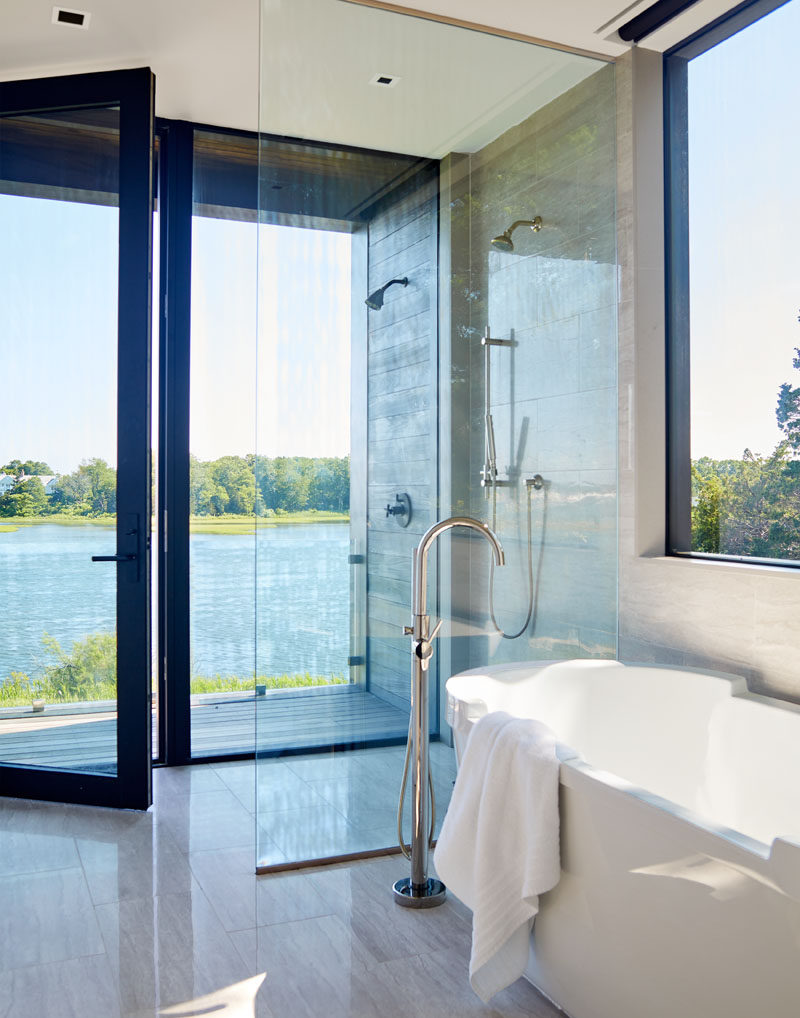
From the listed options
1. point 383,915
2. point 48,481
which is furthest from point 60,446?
point 383,915

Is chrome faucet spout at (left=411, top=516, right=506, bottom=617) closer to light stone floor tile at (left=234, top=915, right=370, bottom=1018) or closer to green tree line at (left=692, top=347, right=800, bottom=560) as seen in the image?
green tree line at (left=692, top=347, right=800, bottom=560)

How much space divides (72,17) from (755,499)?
2.71 meters

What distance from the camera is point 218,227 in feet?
12.7

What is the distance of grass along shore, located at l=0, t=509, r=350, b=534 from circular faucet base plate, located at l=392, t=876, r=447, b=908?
1.10 meters

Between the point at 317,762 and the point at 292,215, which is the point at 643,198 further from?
the point at 317,762

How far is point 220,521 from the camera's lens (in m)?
3.89

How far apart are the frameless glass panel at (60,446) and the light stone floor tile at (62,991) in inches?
47.4

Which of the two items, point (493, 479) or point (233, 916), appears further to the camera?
point (493, 479)

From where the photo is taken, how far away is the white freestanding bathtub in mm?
1421

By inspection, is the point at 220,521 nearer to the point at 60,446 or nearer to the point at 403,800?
the point at 60,446

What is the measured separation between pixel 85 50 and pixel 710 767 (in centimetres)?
318

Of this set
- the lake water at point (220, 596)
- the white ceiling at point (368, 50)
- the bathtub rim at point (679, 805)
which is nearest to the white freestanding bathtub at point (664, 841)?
the bathtub rim at point (679, 805)

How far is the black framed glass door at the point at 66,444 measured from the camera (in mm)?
3352

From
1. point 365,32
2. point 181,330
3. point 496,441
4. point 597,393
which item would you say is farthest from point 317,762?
point 365,32
